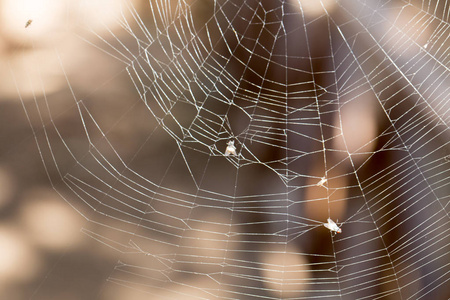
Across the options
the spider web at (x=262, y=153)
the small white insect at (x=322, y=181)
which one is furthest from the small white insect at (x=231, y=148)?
the small white insect at (x=322, y=181)

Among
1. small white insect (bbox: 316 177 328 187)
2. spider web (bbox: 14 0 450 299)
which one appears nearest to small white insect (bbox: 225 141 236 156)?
spider web (bbox: 14 0 450 299)

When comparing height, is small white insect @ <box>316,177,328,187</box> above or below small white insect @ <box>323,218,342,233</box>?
above

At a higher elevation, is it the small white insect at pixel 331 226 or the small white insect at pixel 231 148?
the small white insect at pixel 231 148

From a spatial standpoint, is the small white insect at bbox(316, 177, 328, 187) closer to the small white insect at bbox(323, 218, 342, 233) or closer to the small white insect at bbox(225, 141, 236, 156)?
the small white insect at bbox(323, 218, 342, 233)

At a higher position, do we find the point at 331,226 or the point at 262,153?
the point at 262,153

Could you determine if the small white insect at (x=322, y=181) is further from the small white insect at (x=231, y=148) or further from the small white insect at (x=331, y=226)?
the small white insect at (x=231, y=148)

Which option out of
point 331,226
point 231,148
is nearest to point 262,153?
point 231,148

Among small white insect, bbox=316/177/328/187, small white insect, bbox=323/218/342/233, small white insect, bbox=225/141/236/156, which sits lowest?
small white insect, bbox=323/218/342/233

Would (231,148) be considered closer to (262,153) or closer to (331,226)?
(262,153)

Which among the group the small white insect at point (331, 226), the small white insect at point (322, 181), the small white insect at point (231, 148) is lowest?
the small white insect at point (331, 226)
